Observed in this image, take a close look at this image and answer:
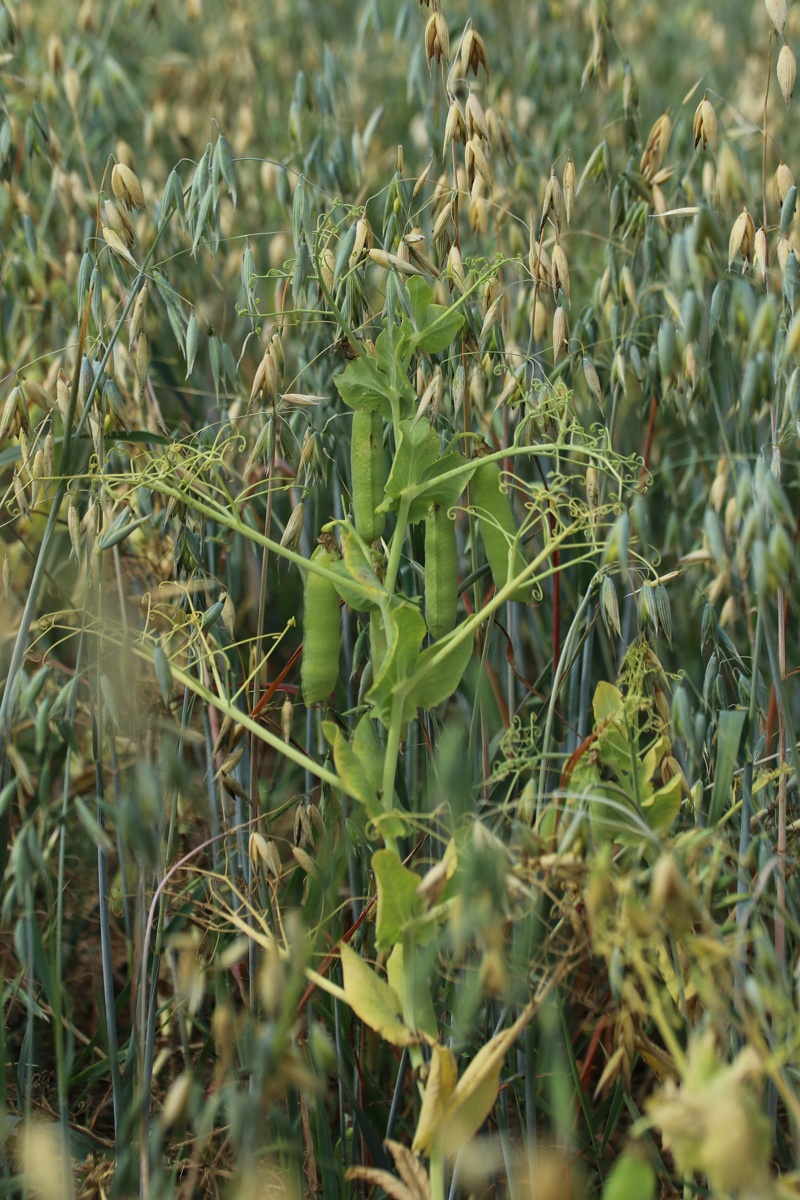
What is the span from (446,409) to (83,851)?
0.69 metres

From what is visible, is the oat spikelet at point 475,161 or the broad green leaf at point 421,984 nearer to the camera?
the broad green leaf at point 421,984

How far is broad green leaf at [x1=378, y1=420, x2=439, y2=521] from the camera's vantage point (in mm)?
783

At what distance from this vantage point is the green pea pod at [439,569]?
813 mm

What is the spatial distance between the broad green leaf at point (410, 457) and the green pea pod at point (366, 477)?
0.02 meters

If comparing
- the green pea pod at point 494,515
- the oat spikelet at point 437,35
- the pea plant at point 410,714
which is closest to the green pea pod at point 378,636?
the pea plant at point 410,714

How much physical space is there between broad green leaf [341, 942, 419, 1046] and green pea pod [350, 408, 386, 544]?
0.30 m

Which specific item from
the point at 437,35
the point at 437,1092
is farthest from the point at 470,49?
the point at 437,1092

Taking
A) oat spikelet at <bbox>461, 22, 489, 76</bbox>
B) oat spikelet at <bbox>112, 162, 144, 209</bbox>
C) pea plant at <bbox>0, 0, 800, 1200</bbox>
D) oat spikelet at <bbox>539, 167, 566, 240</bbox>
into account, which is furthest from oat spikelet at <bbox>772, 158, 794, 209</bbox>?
oat spikelet at <bbox>112, 162, 144, 209</bbox>

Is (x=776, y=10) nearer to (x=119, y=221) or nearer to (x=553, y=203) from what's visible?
(x=553, y=203)

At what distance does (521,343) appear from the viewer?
1.37m

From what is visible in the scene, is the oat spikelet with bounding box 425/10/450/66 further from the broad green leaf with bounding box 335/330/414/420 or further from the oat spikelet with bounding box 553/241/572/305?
the broad green leaf with bounding box 335/330/414/420

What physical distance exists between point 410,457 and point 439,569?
0.09m

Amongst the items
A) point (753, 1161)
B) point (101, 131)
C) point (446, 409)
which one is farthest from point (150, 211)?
point (753, 1161)

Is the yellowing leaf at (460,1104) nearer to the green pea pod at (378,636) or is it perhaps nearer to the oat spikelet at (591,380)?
the green pea pod at (378,636)
